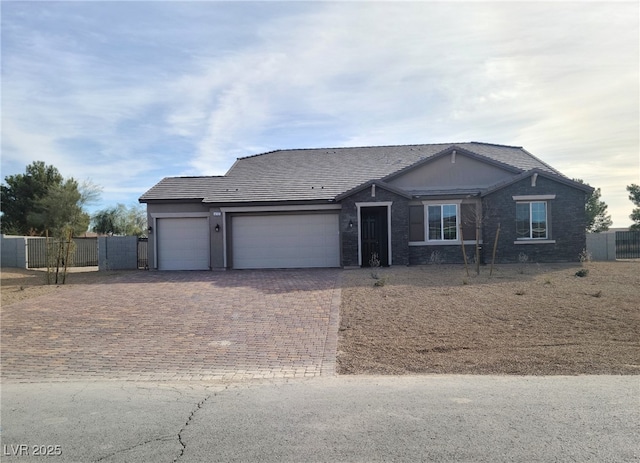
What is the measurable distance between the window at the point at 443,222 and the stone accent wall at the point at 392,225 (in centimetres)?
117

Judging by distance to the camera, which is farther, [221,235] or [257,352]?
[221,235]

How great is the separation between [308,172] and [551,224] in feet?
36.6

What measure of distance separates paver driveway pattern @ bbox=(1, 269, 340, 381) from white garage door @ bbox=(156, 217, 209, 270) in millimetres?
6006

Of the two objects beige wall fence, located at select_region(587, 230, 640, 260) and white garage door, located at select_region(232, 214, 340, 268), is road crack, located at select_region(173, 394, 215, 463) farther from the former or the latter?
beige wall fence, located at select_region(587, 230, 640, 260)

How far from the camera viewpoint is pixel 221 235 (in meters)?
20.9

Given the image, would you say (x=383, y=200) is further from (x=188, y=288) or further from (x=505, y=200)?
(x=188, y=288)

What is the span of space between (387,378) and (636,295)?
8.29 m

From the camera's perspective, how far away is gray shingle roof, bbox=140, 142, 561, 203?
21438 millimetres

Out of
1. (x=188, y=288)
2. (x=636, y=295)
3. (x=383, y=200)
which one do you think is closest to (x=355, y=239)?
(x=383, y=200)

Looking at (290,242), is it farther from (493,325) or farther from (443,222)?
(493,325)

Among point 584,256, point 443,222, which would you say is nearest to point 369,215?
point 443,222

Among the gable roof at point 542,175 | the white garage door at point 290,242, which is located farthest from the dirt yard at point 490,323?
the white garage door at point 290,242

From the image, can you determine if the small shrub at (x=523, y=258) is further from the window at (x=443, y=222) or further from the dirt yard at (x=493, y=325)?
the dirt yard at (x=493, y=325)

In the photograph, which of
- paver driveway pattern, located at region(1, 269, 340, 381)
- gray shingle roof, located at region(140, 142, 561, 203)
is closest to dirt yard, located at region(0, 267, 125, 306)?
paver driveway pattern, located at region(1, 269, 340, 381)
